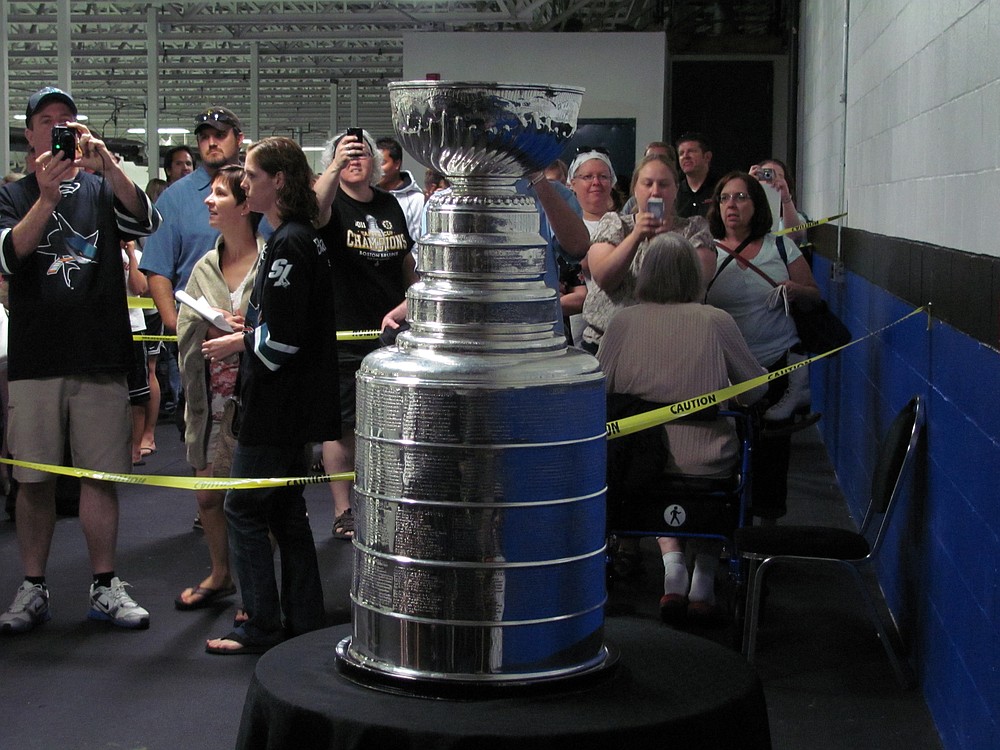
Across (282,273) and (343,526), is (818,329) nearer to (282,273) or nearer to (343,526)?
(343,526)

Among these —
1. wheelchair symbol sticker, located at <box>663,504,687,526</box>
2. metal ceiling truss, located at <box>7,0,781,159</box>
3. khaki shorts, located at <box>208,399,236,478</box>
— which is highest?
metal ceiling truss, located at <box>7,0,781,159</box>

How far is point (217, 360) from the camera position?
13.3ft

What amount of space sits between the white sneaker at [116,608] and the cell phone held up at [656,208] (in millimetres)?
2125

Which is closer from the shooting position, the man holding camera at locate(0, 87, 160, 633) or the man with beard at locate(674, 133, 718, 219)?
the man holding camera at locate(0, 87, 160, 633)

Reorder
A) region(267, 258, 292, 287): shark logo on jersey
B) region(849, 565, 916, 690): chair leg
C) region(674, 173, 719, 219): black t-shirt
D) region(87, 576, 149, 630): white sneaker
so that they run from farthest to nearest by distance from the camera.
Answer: region(674, 173, 719, 219): black t-shirt < region(87, 576, 149, 630): white sneaker < region(849, 565, 916, 690): chair leg < region(267, 258, 292, 287): shark logo on jersey

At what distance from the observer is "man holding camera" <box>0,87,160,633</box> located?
395cm

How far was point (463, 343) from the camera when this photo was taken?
156cm

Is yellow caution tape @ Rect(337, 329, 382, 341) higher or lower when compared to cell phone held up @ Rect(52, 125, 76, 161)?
lower

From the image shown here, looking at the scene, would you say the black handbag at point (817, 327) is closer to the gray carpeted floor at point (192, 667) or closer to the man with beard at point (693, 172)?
the gray carpeted floor at point (192, 667)

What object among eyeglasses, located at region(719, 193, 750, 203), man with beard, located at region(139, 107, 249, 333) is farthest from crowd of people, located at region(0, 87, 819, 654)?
man with beard, located at region(139, 107, 249, 333)

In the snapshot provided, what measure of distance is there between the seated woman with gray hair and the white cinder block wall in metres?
0.66

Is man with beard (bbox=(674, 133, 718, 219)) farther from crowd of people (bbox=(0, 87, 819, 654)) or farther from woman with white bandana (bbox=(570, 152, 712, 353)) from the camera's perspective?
crowd of people (bbox=(0, 87, 819, 654))

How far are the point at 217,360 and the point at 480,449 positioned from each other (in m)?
2.70

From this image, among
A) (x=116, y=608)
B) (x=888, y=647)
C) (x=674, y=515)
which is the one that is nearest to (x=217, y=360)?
(x=116, y=608)
